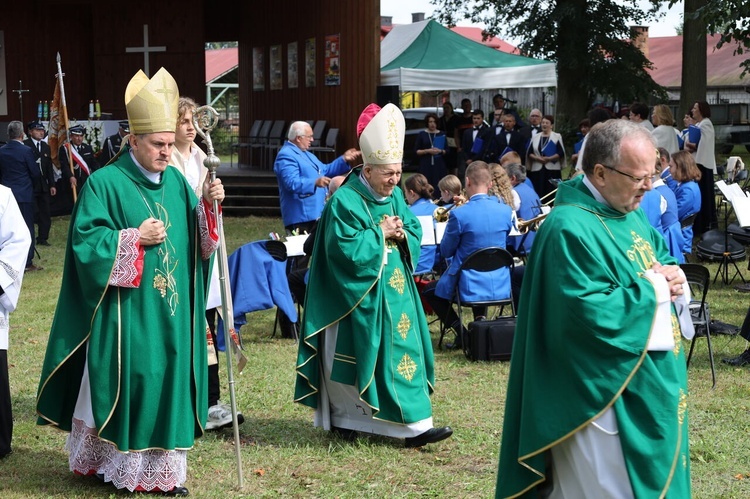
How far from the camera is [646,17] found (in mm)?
28766

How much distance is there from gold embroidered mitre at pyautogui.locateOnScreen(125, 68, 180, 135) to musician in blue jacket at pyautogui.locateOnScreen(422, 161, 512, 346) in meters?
3.64

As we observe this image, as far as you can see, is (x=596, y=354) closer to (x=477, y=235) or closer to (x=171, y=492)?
(x=171, y=492)

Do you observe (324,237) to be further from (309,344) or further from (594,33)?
(594,33)

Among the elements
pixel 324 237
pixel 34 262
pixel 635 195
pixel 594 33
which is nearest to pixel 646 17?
pixel 594 33

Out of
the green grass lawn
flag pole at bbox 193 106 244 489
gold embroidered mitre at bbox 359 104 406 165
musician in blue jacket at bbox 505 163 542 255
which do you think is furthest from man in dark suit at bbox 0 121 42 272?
flag pole at bbox 193 106 244 489

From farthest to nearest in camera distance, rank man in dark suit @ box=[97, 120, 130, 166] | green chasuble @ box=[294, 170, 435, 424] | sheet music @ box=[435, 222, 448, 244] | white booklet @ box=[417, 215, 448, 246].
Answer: man in dark suit @ box=[97, 120, 130, 166] < sheet music @ box=[435, 222, 448, 244] < white booklet @ box=[417, 215, 448, 246] < green chasuble @ box=[294, 170, 435, 424]

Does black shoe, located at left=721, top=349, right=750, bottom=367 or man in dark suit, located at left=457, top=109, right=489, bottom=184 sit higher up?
man in dark suit, located at left=457, top=109, right=489, bottom=184

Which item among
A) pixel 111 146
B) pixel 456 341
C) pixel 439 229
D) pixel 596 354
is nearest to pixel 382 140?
pixel 596 354

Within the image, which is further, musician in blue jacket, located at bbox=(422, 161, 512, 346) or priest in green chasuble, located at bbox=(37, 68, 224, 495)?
musician in blue jacket, located at bbox=(422, 161, 512, 346)

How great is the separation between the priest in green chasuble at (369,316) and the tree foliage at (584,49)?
830 inches

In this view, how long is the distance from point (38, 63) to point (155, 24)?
2900mm

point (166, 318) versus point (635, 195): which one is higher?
point (635, 195)

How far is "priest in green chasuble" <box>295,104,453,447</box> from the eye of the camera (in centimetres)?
602

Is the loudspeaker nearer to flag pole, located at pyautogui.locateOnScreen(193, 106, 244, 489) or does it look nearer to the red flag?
the red flag
